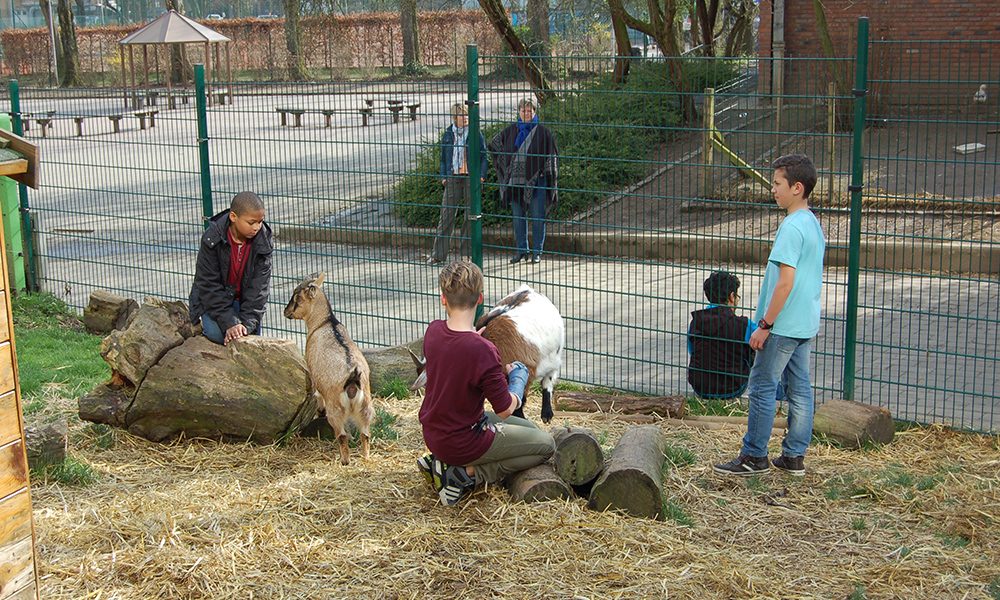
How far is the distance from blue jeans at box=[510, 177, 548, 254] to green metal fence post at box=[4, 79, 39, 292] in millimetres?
4957

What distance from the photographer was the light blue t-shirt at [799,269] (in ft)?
18.2

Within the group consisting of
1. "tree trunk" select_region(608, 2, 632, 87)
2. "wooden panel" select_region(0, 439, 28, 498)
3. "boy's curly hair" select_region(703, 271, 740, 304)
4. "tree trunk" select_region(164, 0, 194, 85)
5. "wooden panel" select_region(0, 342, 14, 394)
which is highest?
"tree trunk" select_region(164, 0, 194, 85)

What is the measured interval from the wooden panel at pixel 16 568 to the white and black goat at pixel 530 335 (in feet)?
9.20

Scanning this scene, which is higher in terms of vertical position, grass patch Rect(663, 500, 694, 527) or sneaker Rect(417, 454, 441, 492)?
sneaker Rect(417, 454, 441, 492)

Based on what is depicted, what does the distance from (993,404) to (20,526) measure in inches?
243

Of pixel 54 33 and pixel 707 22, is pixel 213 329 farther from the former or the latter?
pixel 54 33

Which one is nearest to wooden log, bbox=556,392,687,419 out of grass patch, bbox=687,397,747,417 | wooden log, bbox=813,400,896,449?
grass patch, bbox=687,397,747,417

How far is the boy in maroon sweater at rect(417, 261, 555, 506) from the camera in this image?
16.4ft

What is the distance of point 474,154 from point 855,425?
336 cm

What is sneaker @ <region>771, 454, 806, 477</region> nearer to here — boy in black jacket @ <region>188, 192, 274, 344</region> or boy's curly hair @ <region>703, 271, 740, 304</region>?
boy's curly hair @ <region>703, 271, 740, 304</region>

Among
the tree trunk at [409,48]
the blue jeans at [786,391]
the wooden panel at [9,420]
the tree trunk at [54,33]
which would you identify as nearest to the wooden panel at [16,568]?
the wooden panel at [9,420]

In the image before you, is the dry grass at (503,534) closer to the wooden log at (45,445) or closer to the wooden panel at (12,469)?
the wooden log at (45,445)

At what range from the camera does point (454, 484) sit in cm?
540

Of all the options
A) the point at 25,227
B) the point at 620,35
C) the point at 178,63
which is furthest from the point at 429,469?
the point at 178,63
